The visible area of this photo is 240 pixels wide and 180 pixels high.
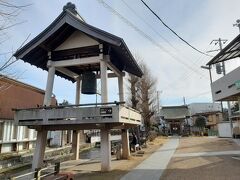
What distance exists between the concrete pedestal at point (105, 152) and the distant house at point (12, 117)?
638cm

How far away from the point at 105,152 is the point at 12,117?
33.1ft

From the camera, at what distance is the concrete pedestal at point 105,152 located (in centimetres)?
1337

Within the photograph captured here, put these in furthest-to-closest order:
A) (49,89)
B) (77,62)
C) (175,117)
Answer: (175,117) < (77,62) < (49,89)

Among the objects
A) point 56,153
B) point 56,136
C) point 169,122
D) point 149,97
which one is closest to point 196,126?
point 169,122

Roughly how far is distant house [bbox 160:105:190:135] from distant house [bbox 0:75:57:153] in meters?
33.7

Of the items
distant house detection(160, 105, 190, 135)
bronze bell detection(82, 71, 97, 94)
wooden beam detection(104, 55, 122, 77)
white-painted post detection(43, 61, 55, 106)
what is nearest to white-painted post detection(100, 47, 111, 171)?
wooden beam detection(104, 55, 122, 77)

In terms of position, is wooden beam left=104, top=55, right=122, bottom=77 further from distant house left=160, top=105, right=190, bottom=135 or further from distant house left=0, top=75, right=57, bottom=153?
distant house left=160, top=105, right=190, bottom=135

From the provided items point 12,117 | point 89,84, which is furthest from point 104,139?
point 12,117

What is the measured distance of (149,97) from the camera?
111 feet

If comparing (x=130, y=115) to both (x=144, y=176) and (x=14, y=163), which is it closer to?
(x=144, y=176)

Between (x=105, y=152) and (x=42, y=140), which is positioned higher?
(x=42, y=140)

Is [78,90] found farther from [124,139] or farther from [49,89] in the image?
[124,139]

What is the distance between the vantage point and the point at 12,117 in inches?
773

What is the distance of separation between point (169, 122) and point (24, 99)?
121ft
